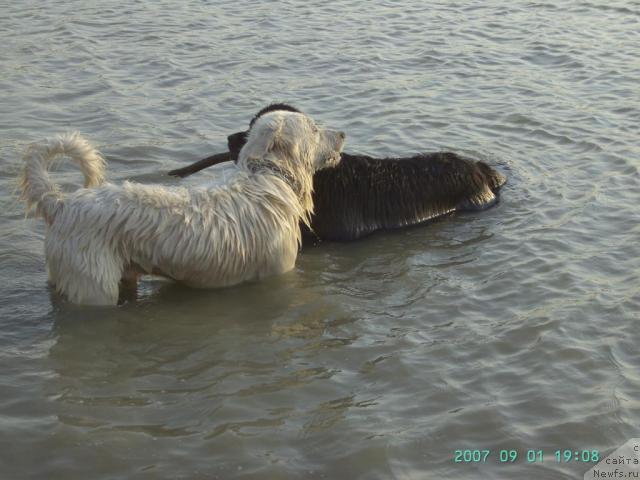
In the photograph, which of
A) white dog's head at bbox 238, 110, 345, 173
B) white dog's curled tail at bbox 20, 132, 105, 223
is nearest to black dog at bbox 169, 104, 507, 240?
white dog's head at bbox 238, 110, 345, 173

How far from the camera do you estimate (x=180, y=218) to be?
598cm

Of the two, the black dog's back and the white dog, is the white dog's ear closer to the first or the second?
the white dog

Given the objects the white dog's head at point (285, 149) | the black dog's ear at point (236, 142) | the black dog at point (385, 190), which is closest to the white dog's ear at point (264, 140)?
the white dog's head at point (285, 149)

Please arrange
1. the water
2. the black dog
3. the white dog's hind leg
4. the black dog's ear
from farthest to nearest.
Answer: the black dog, the black dog's ear, the white dog's hind leg, the water

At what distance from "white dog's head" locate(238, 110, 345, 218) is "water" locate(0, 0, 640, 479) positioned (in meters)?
0.77

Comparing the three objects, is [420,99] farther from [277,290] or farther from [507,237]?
[277,290]

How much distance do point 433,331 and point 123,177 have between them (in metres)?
3.65

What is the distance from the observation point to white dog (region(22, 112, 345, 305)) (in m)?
5.81

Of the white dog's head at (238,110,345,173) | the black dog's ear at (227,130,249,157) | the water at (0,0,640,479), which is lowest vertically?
the water at (0,0,640,479)

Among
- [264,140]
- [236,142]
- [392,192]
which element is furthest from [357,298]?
[236,142]

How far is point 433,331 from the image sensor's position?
19.8 feet

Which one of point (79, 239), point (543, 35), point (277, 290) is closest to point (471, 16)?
point (543, 35)

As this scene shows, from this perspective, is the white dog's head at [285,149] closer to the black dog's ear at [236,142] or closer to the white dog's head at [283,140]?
the white dog's head at [283,140]

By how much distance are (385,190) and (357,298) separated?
4.59 ft
